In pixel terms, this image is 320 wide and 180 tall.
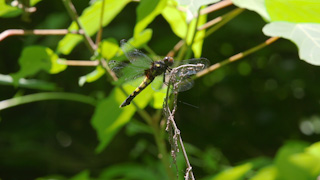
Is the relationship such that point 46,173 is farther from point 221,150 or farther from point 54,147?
point 221,150

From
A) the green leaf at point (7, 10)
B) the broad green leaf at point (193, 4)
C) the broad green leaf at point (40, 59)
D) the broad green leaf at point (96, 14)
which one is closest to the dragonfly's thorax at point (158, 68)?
the broad green leaf at point (193, 4)

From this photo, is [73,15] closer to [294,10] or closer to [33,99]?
[294,10]

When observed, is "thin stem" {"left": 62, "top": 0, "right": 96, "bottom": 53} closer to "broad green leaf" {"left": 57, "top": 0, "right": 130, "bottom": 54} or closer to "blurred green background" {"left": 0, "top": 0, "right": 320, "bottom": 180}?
"broad green leaf" {"left": 57, "top": 0, "right": 130, "bottom": 54}

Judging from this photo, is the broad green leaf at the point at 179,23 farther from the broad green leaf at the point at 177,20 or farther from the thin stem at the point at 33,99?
the thin stem at the point at 33,99

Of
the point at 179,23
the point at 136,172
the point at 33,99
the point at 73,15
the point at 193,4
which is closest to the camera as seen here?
the point at 193,4

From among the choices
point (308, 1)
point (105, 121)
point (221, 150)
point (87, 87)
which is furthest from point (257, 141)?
point (308, 1)

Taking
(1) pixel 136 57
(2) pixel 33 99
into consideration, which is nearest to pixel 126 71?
(1) pixel 136 57

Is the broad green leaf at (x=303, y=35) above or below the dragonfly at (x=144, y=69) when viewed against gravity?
below
